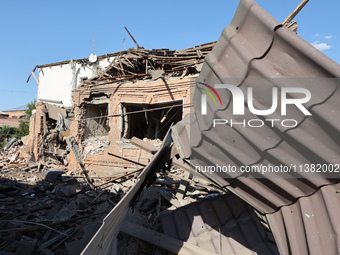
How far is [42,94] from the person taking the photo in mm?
27297

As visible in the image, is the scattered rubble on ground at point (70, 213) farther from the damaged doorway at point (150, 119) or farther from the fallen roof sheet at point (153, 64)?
the fallen roof sheet at point (153, 64)

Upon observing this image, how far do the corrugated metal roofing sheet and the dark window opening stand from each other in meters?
11.7

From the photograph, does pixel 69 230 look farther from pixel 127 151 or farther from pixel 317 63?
pixel 127 151

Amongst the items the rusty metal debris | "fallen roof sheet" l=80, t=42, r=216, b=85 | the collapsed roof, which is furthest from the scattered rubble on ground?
"fallen roof sheet" l=80, t=42, r=216, b=85

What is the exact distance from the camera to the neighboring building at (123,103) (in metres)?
10.1

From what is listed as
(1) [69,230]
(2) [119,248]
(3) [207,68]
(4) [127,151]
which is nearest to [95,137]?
(4) [127,151]

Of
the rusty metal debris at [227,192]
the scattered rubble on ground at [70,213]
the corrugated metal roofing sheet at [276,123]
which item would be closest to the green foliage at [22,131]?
the scattered rubble on ground at [70,213]

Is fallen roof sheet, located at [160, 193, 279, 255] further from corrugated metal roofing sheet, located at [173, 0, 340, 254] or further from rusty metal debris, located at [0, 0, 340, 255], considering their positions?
corrugated metal roofing sheet, located at [173, 0, 340, 254]

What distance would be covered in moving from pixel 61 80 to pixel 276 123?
1141 inches

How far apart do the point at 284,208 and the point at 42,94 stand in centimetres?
3159

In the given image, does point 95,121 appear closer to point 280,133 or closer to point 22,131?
point 280,133

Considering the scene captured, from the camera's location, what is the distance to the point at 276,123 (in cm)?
119

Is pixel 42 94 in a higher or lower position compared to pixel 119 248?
higher

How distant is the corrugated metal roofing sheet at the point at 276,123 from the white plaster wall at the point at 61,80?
2466cm
